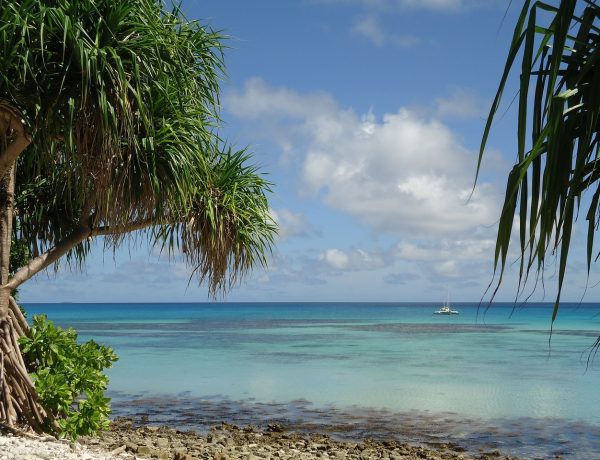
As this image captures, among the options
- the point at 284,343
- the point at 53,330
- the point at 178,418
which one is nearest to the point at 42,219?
the point at 53,330

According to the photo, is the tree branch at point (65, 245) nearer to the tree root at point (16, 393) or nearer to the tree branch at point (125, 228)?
the tree branch at point (125, 228)

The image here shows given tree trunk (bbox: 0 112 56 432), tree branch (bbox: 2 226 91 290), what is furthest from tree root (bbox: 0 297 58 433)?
tree branch (bbox: 2 226 91 290)

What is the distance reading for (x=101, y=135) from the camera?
5277 millimetres

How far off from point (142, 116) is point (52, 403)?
2.38 metres

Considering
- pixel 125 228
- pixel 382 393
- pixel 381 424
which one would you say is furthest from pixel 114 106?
pixel 382 393

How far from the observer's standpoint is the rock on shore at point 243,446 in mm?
6566

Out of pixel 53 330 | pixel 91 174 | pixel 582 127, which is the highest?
pixel 91 174

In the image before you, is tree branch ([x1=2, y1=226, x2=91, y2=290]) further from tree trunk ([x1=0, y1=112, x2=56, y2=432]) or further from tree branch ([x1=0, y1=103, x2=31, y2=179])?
tree branch ([x1=0, y1=103, x2=31, y2=179])

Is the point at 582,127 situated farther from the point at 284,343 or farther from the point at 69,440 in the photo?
the point at 284,343

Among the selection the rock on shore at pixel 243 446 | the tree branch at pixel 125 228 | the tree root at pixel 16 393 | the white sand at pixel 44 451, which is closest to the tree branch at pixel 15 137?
the tree root at pixel 16 393

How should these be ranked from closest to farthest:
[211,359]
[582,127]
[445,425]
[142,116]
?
[582,127] → [142,116] → [445,425] → [211,359]

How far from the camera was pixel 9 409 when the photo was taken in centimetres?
581

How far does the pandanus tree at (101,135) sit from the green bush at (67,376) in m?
0.18

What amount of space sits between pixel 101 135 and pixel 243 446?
429 cm
